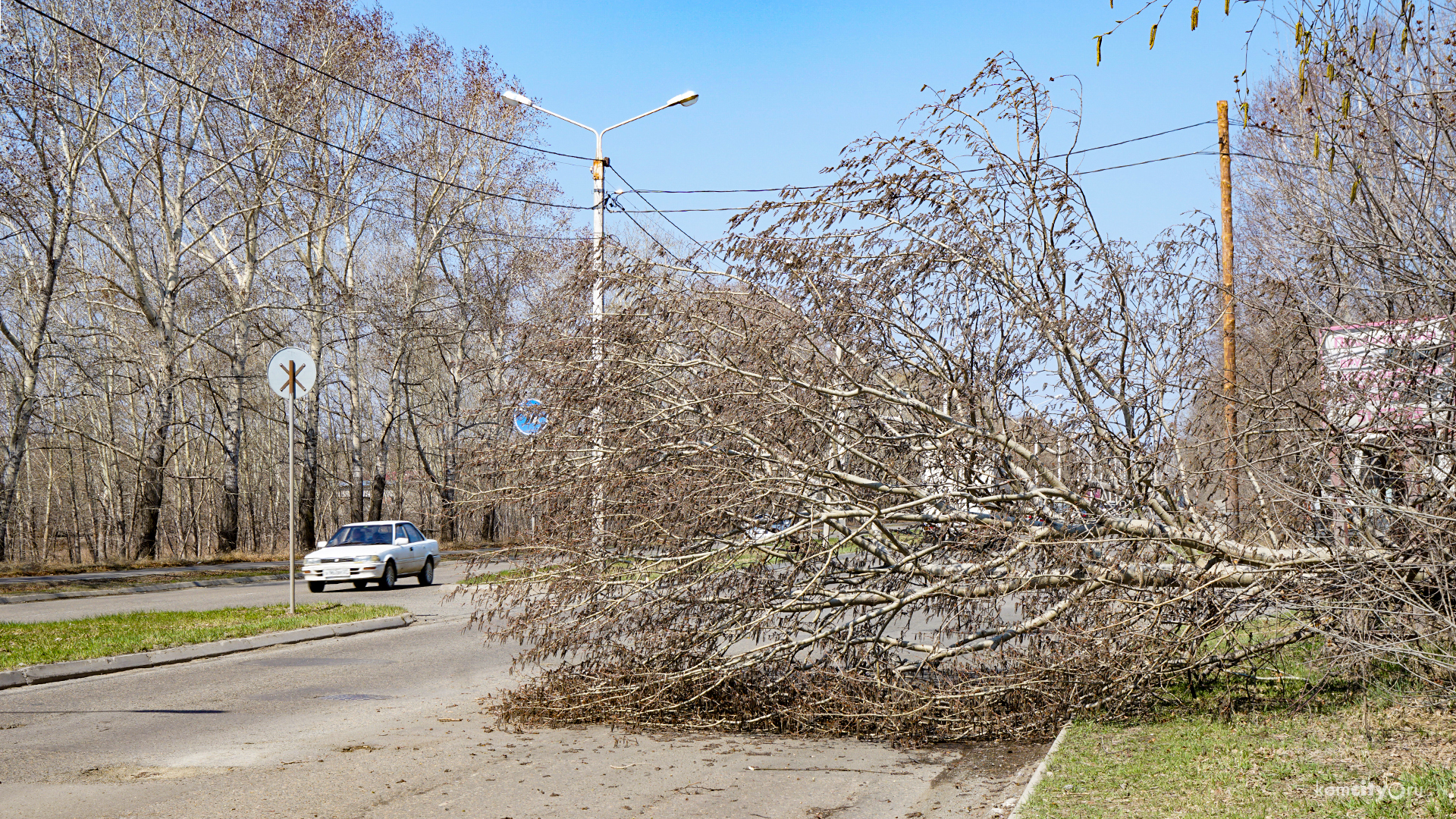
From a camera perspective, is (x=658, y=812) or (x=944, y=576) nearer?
(x=658, y=812)

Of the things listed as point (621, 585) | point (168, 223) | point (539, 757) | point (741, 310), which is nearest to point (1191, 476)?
point (741, 310)

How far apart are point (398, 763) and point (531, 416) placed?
2801 mm

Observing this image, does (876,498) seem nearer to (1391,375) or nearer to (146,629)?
(1391,375)

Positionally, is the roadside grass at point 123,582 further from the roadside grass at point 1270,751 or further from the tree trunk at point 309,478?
the roadside grass at point 1270,751

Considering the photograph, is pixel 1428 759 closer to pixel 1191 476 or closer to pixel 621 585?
pixel 1191 476

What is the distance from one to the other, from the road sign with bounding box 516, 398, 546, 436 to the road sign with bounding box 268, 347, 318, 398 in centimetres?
677

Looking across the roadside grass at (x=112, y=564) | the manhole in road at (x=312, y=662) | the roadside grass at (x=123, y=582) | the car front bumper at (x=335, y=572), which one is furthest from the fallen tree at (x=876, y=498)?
the roadside grass at (x=112, y=564)

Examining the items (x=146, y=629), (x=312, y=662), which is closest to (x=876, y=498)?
(x=312, y=662)

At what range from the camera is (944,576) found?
7754 mm

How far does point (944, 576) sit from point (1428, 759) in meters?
2.98

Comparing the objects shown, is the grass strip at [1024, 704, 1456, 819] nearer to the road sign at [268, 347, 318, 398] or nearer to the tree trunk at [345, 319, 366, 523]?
the road sign at [268, 347, 318, 398]

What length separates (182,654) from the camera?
11695 mm

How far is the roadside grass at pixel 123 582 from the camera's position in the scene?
20953 mm

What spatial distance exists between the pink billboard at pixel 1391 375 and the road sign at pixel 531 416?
5.49 m
